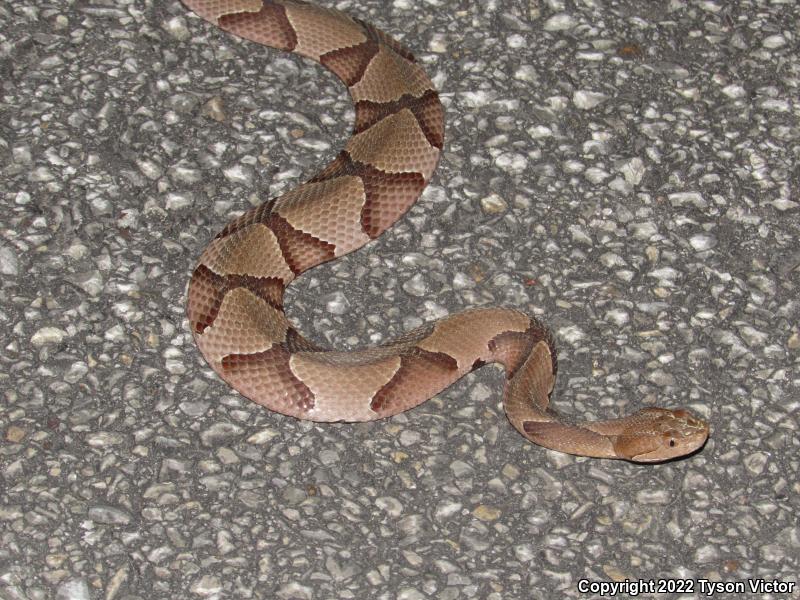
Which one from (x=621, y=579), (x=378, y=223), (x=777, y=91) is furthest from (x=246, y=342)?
(x=777, y=91)

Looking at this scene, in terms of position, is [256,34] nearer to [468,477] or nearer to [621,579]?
[468,477]

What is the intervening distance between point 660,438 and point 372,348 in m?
1.35

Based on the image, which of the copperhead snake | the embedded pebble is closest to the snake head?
the copperhead snake

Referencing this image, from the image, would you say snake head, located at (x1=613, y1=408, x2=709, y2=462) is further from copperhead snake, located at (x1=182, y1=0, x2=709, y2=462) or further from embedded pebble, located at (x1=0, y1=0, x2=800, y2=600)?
embedded pebble, located at (x1=0, y1=0, x2=800, y2=600)

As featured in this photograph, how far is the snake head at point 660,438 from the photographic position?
4480mm

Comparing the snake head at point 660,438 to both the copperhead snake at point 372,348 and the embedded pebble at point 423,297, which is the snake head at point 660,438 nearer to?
the copperhead snake at point 372,348

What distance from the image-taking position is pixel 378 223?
17.7 feet

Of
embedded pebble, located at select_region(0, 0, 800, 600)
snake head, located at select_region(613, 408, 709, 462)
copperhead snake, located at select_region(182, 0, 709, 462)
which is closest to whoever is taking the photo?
embedded pebble, located at select_region(0, 0, 800, 600)

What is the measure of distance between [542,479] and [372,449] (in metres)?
0.74

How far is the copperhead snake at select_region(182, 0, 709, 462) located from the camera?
4613 mm

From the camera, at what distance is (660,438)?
176 inches

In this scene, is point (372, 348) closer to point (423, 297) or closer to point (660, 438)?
point (423, 297)

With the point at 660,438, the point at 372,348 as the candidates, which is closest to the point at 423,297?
the point at 372,348

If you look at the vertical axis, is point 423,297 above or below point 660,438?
below
